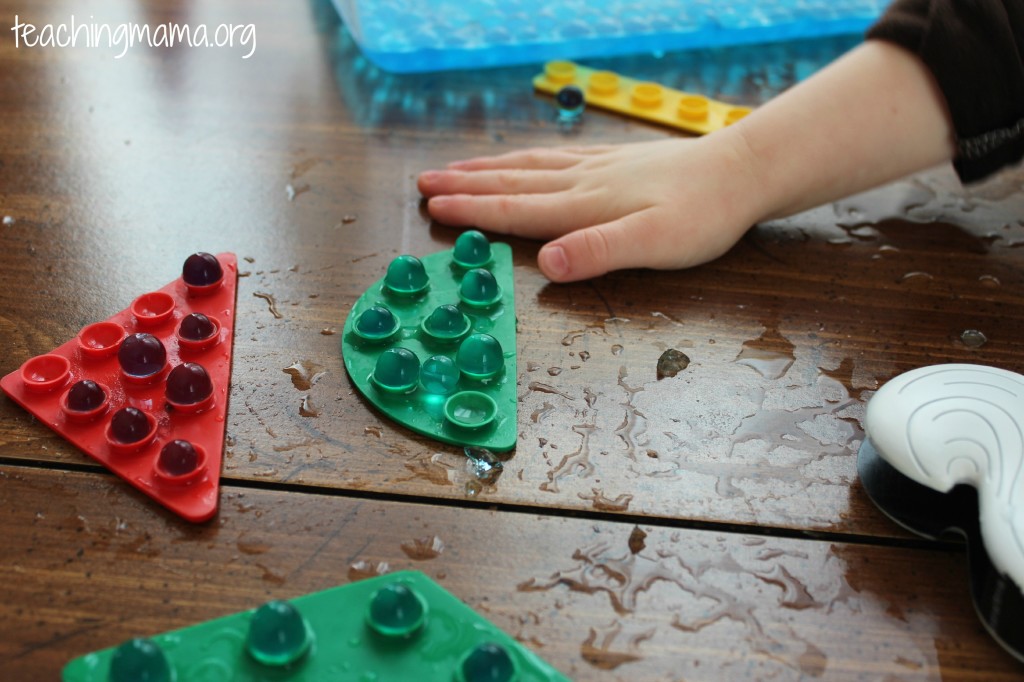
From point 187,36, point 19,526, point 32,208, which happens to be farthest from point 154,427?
point 187,36

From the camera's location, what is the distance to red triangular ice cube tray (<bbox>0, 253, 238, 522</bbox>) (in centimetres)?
59

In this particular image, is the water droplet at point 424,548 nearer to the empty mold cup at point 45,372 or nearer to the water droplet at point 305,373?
the water droplet at point 305,373

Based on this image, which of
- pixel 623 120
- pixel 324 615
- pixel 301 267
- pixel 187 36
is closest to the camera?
pixel 324 615

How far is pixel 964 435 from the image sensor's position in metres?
0.57

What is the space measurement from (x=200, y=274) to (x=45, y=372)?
0.14m

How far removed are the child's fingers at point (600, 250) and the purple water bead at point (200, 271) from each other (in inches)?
11.0

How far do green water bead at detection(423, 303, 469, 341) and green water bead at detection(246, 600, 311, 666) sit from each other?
0.28m

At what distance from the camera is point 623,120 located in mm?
1102

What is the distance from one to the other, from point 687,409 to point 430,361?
0.19m

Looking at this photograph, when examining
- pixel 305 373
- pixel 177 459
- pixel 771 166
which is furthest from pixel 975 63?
pixel 177 459

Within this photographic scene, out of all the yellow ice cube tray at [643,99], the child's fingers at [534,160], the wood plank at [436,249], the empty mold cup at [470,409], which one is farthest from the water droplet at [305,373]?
the yellow ice cube tray at [643,99]

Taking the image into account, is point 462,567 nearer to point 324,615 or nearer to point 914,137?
point 324,615

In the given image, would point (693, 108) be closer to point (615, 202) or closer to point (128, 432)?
point (615, 202)

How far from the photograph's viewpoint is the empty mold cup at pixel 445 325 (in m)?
0.72
